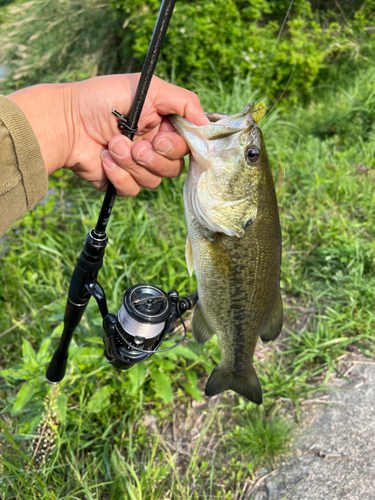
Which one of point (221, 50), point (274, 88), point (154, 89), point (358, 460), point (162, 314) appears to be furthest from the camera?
point (274, 88)

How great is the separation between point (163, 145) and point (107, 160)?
28cm

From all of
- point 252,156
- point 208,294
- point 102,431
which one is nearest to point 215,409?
point 102,431

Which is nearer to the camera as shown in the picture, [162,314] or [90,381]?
[162,314]

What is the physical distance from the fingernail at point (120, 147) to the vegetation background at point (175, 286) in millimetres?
648

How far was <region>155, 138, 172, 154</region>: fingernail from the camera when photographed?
5.63 feet

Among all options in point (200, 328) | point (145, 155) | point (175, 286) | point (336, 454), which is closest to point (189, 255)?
point (200, 328)

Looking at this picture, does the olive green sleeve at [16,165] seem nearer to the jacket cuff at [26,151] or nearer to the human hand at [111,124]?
the jacket cuff at [26,151]

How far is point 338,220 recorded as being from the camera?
3.52 m

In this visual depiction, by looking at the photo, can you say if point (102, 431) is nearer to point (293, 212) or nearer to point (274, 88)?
point (293, 212)

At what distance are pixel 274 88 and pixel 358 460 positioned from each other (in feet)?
16.7

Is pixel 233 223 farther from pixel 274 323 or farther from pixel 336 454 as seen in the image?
pixel 336 454

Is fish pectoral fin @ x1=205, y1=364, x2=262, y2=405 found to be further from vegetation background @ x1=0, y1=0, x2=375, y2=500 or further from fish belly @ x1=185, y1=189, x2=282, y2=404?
vegetation background @ x1=0, y1=0, x2=375, y2=500

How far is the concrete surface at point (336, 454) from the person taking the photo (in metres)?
2.16

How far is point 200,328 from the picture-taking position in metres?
1.95
